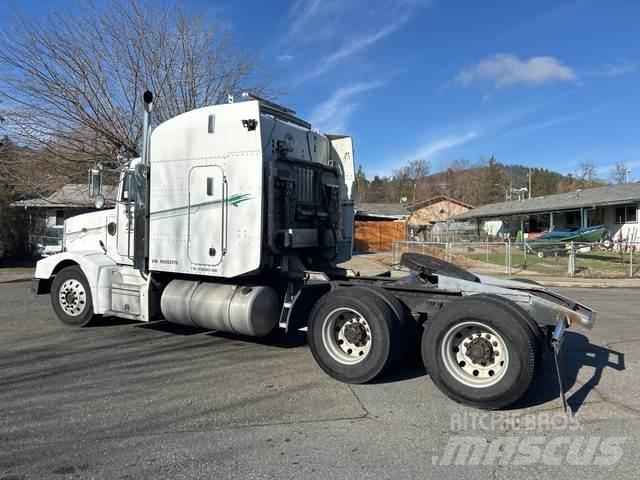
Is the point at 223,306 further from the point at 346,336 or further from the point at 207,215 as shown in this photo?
the point at 346,336

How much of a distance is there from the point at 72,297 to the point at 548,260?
73.0ft

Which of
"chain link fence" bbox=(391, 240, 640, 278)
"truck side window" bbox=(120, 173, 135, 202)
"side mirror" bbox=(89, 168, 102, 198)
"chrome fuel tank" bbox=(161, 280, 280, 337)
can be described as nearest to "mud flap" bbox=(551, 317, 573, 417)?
"chrome fuel tank" bbox=(161, 280, 280, 337)

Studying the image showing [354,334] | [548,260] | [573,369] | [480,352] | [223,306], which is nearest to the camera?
[480,352]

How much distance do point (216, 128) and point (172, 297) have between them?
243 cm

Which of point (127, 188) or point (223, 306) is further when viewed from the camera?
point (127, 188)

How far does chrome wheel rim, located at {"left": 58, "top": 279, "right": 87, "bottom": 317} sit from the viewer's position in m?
8.16

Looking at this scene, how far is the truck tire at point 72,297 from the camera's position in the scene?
8109mm

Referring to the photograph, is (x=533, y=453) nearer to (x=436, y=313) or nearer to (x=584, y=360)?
Answer: (x=436, y=313)

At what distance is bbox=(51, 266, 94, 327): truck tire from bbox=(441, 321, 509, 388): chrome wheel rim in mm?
5739

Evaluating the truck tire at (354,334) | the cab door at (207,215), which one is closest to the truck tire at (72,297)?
the cab door at (207,215)

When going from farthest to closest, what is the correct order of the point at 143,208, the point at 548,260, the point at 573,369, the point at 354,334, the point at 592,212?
1. the point at 592,212
2. the point at 548,260
3. the point at 143,208
4. the point at 573,369
5. the point at 354,334

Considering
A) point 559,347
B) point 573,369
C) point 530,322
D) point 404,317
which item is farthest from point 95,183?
point 573,369

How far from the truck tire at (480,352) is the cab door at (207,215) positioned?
9.96ft

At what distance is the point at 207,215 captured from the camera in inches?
271
